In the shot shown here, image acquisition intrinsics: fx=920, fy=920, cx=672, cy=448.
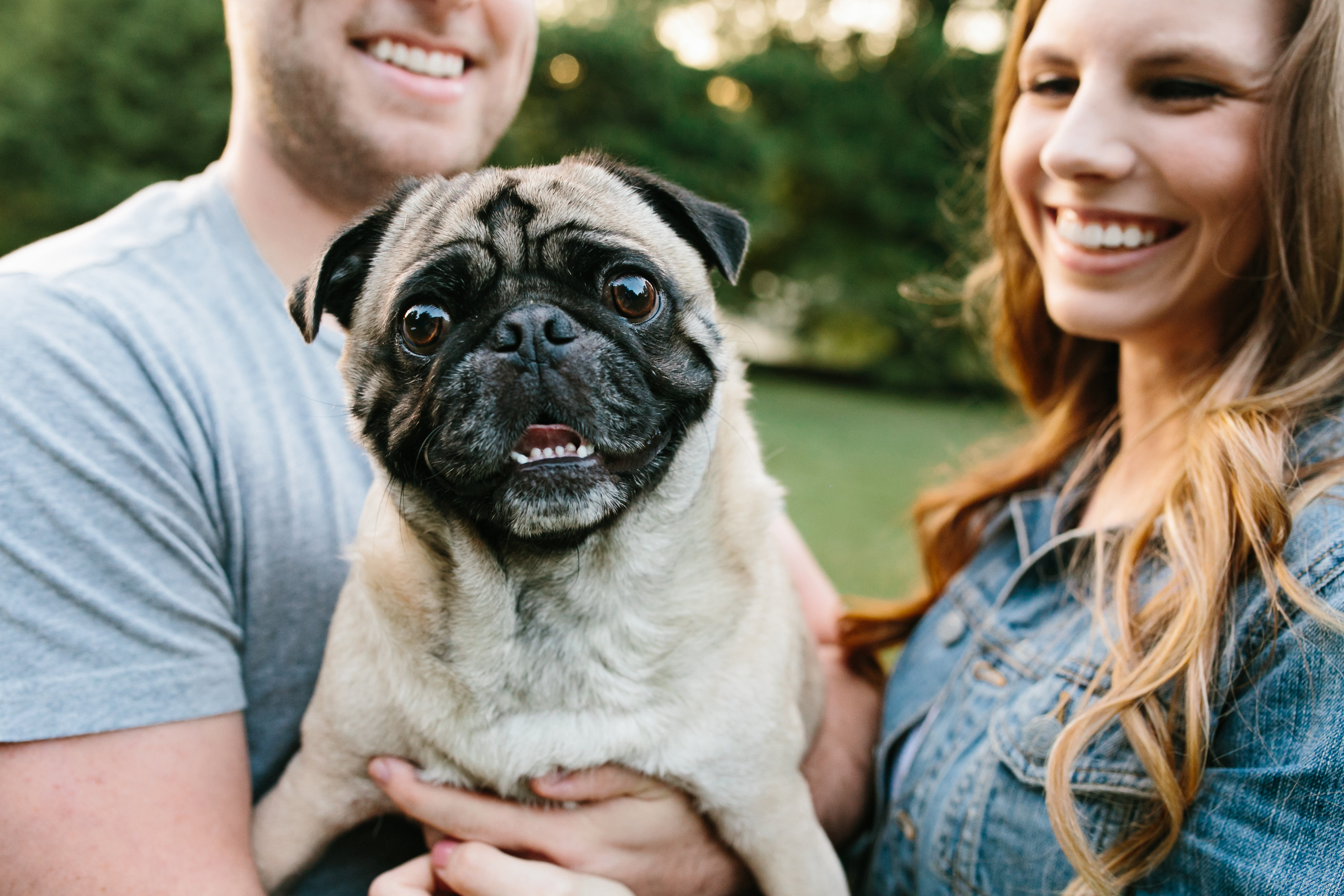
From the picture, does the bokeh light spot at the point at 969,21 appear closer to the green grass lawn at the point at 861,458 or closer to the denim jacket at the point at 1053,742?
the green grass lawn at the point at 861,458

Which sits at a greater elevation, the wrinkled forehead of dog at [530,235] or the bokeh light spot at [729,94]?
the wrinkled forehead of dog at [530,235]

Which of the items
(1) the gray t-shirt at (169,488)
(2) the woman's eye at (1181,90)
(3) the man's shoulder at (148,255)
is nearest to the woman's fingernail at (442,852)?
(1) the gray t-shirt at (169,488)

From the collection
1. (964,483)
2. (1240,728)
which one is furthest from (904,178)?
(1240,728)

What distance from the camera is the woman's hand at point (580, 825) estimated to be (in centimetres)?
196

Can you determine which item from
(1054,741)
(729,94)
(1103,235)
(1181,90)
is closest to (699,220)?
(1103,235)

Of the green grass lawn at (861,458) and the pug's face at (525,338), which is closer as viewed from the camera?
the pug's face at (525,338)

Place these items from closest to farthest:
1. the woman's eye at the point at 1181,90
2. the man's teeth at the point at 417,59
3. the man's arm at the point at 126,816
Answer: the man's arm at the point at 126,816 → the woman's eye at the point at 1181,90 → the man's teeth at the point at 417,59

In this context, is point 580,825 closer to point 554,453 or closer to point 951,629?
point 554,453

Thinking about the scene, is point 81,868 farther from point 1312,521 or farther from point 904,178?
point 904,178

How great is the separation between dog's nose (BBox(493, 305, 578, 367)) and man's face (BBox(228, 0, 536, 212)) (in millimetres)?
886

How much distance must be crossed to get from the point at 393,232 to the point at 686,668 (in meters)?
1.21

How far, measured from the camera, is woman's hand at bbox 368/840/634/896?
1.88m

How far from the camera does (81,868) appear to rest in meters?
1.66

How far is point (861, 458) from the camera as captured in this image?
11.9 meters
